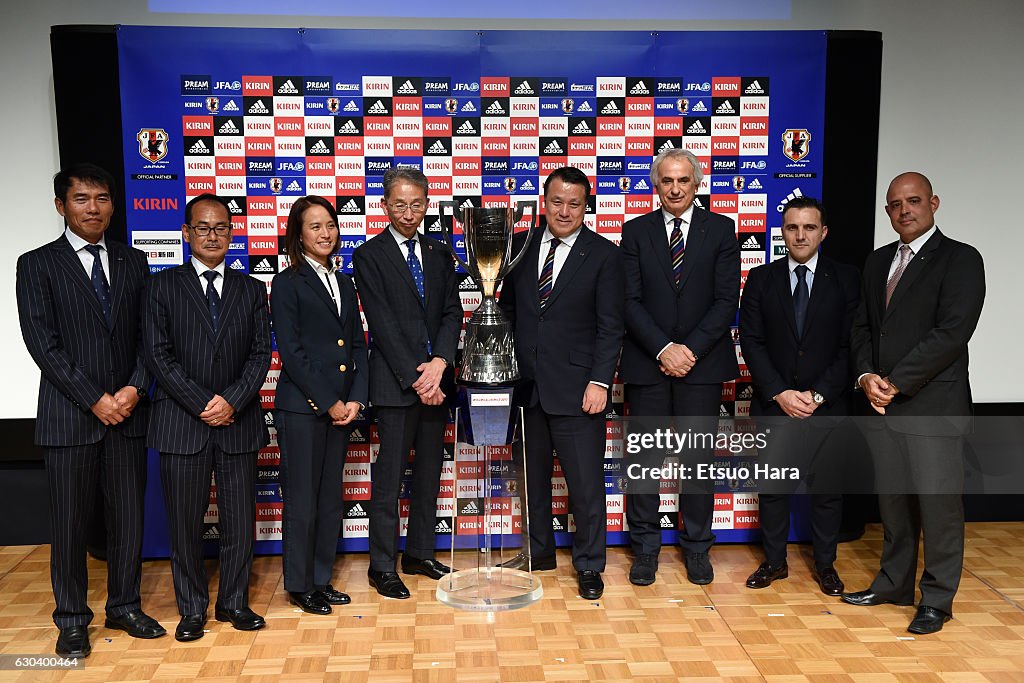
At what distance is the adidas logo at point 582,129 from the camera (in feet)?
13.7

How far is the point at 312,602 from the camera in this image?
347 centimetres

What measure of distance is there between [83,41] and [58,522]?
7.48ft

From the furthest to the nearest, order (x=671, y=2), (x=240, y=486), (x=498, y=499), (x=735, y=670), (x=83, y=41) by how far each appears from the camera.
A: (x=671, y=2), (x=83, y=41), (x=498, y=499), (x=240, y=486), (x=735, y=670)

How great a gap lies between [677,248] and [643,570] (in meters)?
1.45

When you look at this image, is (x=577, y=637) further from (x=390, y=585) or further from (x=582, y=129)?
(x=582, y=129)

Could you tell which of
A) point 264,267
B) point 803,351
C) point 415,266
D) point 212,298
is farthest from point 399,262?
point 803,351

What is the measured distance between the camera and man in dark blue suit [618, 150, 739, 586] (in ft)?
12.1

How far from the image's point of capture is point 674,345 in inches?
144

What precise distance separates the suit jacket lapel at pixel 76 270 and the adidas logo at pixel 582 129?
7.57ft

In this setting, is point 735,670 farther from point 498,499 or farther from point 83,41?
point 83,41

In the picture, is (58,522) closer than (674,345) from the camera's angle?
Yes

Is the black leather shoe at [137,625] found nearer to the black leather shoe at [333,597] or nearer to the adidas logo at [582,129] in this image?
the black leather shoe at [333,597]

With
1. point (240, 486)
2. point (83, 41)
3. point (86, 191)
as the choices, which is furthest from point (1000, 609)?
point (83, 41)

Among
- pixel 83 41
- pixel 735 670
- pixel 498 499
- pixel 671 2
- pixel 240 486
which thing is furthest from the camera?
pixel 671 2
